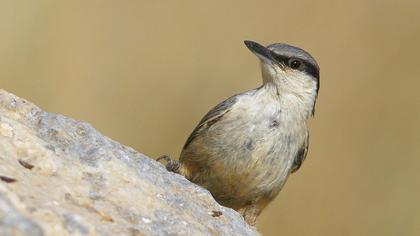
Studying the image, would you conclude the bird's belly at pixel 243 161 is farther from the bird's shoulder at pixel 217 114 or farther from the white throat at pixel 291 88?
the white throat at pixel 291 88

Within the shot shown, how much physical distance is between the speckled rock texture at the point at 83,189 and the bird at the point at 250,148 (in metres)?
1.45

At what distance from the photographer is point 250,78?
9438mm

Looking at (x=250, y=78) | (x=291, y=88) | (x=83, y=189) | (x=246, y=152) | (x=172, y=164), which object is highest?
(x=83, y=189)

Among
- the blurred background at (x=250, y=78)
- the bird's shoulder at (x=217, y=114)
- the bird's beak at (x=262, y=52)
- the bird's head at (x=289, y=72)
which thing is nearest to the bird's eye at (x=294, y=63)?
the bird's head at (x=289, y=72)

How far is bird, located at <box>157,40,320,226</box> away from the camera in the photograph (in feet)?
20.4

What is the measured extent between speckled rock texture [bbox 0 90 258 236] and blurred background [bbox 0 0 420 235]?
4313 millimetres

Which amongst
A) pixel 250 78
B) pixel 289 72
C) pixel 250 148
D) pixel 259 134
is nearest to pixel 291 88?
pixel 289 72

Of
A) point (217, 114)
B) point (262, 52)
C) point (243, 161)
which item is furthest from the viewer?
point (262, 52)

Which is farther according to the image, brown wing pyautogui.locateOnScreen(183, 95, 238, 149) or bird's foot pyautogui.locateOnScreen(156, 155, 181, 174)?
brown wing pyautogui.locateOnScreen(183, 95, 238, 149)

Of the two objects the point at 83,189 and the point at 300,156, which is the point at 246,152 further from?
the point at 83,189

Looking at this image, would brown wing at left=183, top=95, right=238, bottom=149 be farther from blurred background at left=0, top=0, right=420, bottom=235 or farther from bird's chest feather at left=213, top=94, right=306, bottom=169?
blurred background at left=0, top=0, right=420, bottom=235

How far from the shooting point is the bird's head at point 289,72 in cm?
669

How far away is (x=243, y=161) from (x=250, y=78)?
332cm

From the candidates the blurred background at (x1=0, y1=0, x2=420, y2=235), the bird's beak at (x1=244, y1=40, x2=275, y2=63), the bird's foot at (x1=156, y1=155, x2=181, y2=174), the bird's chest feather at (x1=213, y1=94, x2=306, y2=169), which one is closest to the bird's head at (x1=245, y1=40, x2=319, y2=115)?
the bird's beak at (x1=244, y1=40, x2=275, y2=63)
